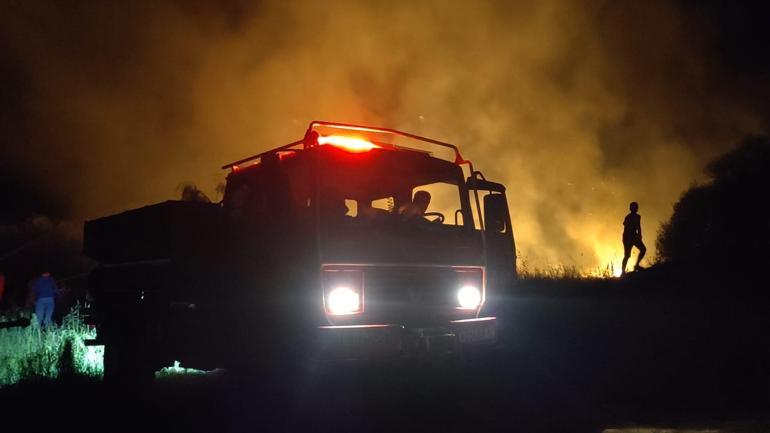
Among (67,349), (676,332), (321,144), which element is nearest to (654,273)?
(676,332)

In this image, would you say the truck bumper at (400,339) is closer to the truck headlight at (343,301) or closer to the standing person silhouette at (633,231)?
the truck headlight at (343,301)

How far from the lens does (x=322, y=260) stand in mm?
6129

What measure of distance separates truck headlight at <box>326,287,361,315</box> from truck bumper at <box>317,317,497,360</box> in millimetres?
176

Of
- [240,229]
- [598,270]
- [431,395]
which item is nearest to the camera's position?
[240,229]

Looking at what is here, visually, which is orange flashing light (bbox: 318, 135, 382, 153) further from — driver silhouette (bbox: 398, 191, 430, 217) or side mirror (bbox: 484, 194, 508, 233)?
side mirror (bbox: 484, 194, 508, 233)

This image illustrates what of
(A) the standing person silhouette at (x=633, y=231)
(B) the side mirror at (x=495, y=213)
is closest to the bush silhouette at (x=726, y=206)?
(A) the standing person silhouette at (x=633, y=231)

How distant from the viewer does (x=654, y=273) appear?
47.7ft

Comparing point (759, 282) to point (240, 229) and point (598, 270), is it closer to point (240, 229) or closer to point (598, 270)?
point (598, 270)

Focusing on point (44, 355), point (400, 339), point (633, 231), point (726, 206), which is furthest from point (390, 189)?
point (726, 206)

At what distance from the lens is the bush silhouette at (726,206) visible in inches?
1035

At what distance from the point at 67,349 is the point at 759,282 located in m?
11.7

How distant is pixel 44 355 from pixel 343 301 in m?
5.65

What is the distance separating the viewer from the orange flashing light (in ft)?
23.0

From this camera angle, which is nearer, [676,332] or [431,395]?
[431,395]
